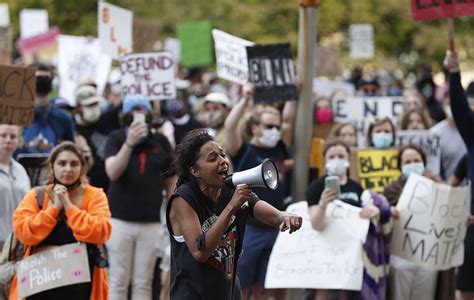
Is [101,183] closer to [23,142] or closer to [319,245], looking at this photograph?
[23,142]

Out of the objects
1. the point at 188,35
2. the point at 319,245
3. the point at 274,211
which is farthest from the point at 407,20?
the point at 274,211

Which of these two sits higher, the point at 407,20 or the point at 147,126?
the point at 407,20

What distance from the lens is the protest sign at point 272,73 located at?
34.1ft

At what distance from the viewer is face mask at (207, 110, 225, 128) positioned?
41.0 ft

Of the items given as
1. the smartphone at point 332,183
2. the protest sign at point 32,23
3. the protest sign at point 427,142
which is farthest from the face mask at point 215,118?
the protest sign at point 32,23

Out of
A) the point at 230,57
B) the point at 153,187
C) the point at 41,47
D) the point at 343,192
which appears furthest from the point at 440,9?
the point at 41,47

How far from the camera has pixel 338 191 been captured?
29.1ft

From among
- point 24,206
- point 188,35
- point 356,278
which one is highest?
point 188,35

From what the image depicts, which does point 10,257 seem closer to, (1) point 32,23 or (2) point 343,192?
(2) point 343,192

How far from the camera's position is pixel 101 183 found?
1105 centimetres

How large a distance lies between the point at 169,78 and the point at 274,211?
549 cm

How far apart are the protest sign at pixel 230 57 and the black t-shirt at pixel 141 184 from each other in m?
1.64

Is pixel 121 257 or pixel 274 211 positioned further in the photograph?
pixel 121 257

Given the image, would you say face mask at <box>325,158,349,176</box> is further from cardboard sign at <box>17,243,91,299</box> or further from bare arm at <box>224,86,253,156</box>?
cardboard sign at <box>17,243,91,299</box>
